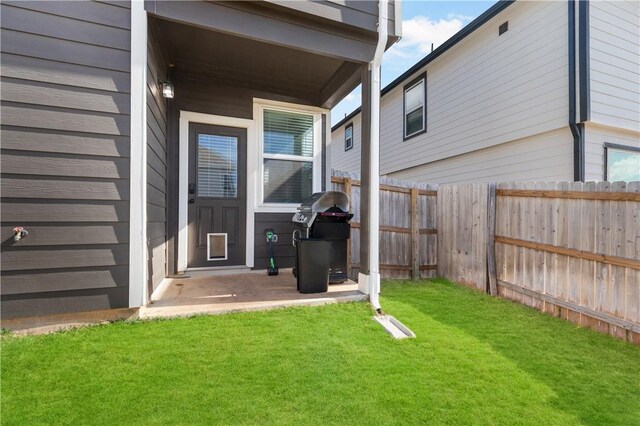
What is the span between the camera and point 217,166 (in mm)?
4395

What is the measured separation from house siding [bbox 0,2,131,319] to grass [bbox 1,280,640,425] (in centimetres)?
39

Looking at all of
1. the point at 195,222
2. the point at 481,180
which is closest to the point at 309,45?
the point at 195,222

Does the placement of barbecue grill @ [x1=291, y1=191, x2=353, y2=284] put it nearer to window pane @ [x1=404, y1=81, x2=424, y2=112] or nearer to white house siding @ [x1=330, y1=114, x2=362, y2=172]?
window pane @ [x1=404, y1=81, x2=424, y2=112]

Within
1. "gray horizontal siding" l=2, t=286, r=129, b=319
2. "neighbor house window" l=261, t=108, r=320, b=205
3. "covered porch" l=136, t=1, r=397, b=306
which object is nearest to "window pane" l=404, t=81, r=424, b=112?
"covered porch" l=136, t=1, r=397, b=306

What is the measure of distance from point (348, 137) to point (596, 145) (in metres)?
8.04

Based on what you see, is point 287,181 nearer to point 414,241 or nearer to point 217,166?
point 217,166

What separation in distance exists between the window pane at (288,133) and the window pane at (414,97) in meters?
4.42

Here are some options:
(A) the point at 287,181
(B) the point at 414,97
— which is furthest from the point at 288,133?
(B) the point at 414,97

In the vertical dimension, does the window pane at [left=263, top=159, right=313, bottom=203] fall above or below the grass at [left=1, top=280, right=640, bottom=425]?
above

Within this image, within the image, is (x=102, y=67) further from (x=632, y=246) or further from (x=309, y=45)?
(x=632, y=246)

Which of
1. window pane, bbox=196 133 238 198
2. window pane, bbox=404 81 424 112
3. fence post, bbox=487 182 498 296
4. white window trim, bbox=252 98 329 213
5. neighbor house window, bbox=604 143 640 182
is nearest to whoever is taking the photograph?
fence post, bbox=487 182 498 296

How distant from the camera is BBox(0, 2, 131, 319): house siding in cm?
224

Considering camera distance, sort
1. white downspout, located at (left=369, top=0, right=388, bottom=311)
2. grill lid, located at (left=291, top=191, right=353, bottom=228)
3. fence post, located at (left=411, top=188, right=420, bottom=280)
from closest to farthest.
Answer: white downspout, located at (left=369, top=0, right=388, bottom=311) → grill lid, located at (left=291, top=191, right=353, bottom=228) → fence post, located at (left=411, top=188, right=420, bottom=280)

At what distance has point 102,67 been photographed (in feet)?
8.08
